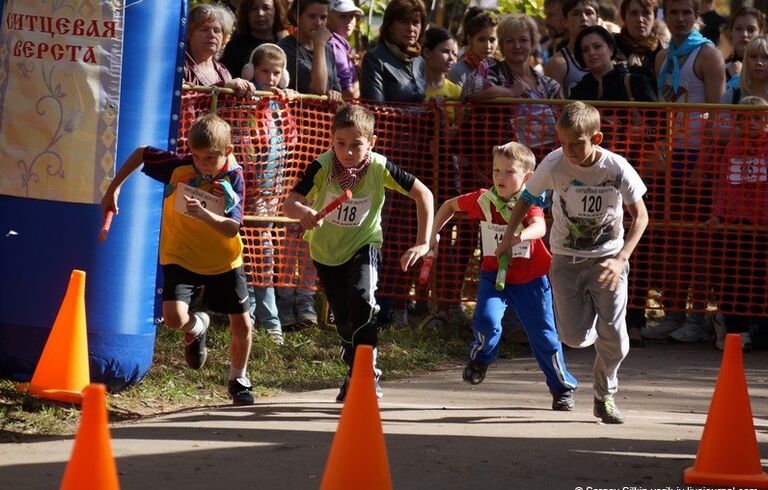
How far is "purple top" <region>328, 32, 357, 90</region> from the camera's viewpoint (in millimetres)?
11148

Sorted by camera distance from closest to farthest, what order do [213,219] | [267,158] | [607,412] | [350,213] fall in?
[213,219], [607,412], [350,213], [267,158]

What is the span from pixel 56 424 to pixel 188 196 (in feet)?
4.72

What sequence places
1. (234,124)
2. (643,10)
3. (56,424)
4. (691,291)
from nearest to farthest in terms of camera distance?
(56,424) → (234,124) → (691,291) → (643,10)

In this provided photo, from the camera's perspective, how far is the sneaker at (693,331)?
36.3 feet

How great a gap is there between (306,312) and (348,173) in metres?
3.04

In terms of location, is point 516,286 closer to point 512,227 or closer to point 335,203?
point 512,227

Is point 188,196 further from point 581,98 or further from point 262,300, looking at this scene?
point 581,98

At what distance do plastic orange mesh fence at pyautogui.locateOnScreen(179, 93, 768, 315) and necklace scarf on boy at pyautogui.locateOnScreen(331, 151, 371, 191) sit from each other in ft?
7.88

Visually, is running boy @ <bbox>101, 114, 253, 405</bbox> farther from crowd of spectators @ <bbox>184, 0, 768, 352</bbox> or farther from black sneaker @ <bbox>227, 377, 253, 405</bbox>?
crowd of spectators @ <bbox>184, 0, 768, 352</bbox>

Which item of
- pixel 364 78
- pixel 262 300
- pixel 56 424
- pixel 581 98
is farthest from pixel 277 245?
pixel 56 424

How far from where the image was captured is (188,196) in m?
7.65

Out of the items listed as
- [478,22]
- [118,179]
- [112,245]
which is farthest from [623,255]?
[478,22]

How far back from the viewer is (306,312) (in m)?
10.8

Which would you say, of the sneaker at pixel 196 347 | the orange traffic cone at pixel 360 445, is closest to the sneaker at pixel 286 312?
the sneaker at pixel 196 347
